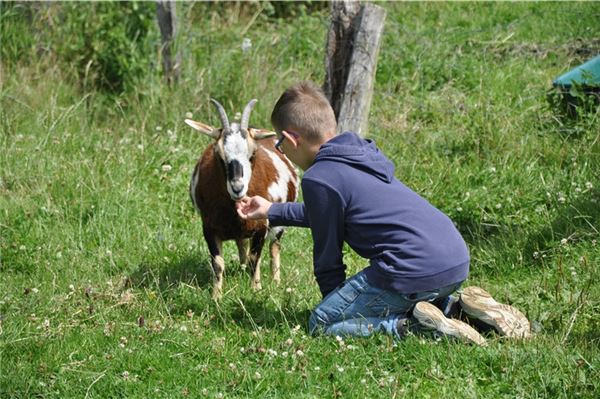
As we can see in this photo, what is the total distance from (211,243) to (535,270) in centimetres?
221

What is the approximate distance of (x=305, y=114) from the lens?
16.8 feet

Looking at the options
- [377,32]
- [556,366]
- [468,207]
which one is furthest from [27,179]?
[556,366]

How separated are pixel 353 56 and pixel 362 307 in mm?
3510

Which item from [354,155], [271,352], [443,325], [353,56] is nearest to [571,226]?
[443,325]

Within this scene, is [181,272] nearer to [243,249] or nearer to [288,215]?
[243,249]

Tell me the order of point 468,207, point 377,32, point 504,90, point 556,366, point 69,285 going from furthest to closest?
point 504,90 < point 377,32 < point 468,207 < point 69,285 < point 556,366

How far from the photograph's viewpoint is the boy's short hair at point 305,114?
5.11 metres

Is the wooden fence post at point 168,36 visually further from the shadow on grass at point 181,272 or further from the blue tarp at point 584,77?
the blue tarp at point 584,77

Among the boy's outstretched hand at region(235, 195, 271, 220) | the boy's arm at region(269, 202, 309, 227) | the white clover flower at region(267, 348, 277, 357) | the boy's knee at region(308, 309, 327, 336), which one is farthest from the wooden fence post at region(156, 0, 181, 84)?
the white clover flower at region(267, 348, 277, 357)

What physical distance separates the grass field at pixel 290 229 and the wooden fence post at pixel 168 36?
0.51ft

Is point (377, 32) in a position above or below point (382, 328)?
above

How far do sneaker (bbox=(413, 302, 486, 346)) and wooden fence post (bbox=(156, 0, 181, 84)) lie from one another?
18.7ft

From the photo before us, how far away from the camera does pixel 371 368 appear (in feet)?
15.2

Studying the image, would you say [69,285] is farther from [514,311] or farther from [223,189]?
[514,311]
